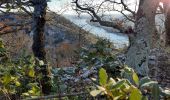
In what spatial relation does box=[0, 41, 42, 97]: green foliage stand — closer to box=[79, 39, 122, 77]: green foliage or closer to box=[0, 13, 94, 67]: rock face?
box=[79, 39, 122, 77]: green foliage

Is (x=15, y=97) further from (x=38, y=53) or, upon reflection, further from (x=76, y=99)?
(x=38, y=53)

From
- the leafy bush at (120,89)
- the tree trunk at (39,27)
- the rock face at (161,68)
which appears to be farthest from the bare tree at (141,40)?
the leafy bush at (120,89)

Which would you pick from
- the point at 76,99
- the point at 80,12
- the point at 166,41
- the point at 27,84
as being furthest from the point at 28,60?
the point at 166,41

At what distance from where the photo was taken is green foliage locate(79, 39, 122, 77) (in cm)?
359

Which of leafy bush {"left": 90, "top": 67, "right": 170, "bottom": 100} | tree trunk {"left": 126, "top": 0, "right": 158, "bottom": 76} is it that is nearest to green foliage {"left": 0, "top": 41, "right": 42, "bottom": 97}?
leafy bush {"left": 90, "top": 67, "right": 170, "bottom": 100}

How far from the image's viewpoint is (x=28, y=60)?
3426 mm

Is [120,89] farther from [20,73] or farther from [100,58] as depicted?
[100,58]

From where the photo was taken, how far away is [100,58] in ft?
12.1

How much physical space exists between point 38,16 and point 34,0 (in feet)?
0.92

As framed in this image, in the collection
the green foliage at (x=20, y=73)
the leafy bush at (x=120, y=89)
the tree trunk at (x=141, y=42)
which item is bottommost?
the tree trunk at (x=141, y=42)

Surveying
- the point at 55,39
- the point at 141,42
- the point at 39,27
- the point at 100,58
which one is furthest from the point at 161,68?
the point at 55,39

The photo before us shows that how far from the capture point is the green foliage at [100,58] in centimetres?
359

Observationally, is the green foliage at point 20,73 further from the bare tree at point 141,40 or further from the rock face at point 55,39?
the bare tree at point 141,40

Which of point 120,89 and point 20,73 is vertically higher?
point 120,89
